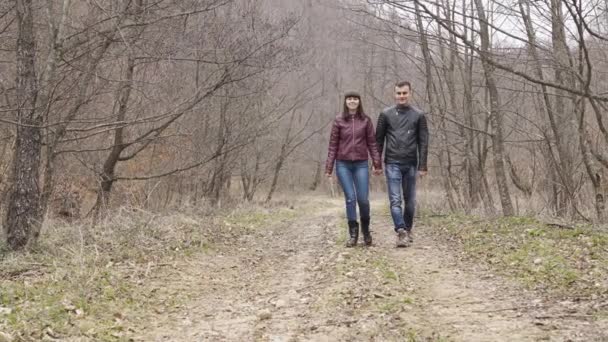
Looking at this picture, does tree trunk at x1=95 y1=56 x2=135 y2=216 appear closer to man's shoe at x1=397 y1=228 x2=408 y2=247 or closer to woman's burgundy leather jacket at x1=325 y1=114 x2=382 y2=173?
woman's burgundy leather jacket at x1=325 y1=114 x2=382 y2=173

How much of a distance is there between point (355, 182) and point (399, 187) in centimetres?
59

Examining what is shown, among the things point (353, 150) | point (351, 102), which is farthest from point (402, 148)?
point (351, 102)

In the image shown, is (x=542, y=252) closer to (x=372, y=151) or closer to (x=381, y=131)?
(x=372, y=151)

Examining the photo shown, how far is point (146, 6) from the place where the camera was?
7859mm

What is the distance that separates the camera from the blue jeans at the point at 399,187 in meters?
7.21

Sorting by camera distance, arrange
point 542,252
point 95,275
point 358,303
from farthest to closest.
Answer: point 542,252 → point 95,275 → point 358,303

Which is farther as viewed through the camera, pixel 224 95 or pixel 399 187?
pixel 224 95

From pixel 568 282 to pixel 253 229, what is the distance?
6.60 m

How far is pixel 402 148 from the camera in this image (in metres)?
7.23

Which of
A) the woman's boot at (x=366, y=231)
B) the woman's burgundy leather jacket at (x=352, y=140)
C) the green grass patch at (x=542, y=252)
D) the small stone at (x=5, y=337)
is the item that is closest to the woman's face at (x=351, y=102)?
the woman's burgundy leather jacket at (x=352, y=140)

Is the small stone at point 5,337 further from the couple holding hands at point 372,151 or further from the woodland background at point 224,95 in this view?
the couple holding hands at point 372,151

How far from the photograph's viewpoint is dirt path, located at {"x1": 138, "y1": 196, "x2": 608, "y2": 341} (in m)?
3.71

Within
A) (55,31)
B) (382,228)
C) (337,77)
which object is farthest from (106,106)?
(337,77)

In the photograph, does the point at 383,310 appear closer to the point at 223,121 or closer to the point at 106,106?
the point at 106,106
